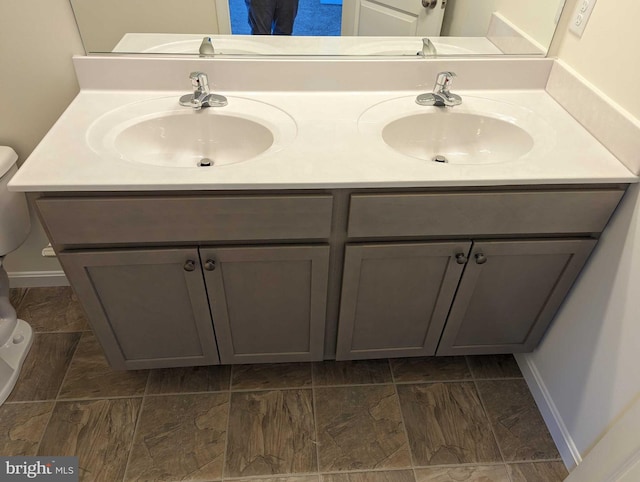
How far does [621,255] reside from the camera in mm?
1094

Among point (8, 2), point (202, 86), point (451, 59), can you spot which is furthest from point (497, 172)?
point (8, 2)

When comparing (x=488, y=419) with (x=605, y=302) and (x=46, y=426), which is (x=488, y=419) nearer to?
(x=605, y=302)

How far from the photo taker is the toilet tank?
134cm

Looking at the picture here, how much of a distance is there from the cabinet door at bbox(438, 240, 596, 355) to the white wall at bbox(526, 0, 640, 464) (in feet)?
0.19

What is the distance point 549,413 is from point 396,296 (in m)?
0.67

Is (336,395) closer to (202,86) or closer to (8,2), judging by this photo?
(202,86)

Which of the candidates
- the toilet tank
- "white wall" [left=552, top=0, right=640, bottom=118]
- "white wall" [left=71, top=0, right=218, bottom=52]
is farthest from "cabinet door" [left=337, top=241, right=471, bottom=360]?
the toilet tank

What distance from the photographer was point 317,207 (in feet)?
3.39

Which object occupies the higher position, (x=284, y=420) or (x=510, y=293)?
(x=510, y=293)

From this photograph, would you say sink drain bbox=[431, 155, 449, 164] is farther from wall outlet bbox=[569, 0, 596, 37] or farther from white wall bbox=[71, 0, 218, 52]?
white wall bbox=[71, 0, 218, 52]

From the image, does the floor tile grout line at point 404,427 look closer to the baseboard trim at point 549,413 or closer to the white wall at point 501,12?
the baseboard trim at point 549,413

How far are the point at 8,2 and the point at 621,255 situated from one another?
1.73m

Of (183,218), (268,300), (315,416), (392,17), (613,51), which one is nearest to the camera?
(183,218)

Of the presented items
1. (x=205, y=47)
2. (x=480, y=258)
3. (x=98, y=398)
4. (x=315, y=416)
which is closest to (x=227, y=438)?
(x=315, y=416)
